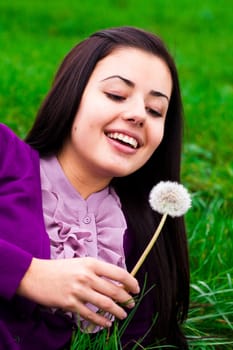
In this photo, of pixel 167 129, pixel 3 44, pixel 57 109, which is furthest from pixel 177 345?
pixel 3 44

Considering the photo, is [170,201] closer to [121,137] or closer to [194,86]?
[121,137]

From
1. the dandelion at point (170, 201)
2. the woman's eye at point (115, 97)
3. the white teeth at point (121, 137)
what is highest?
the woman's eye at point (115, 97)

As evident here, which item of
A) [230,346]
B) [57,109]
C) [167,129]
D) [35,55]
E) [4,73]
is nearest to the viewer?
[57,109]

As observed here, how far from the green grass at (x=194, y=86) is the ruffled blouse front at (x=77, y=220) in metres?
0.50

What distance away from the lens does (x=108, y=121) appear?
1.94m

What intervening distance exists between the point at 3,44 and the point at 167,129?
3963mm

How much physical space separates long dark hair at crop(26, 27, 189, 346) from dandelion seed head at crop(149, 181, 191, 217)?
0.22 metres

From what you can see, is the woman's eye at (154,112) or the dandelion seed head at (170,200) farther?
the woman's eye at (154,112)

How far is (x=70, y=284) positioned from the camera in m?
1.68

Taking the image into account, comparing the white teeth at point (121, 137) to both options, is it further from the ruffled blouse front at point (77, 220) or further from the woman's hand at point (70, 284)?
the woman's hand at point (70, 284)

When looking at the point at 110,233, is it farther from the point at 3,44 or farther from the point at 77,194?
the point at 3,44

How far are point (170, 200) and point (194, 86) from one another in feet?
11.7

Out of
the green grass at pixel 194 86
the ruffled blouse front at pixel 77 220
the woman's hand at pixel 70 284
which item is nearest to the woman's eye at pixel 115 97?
the ruffled blouse front at pixel 77 220

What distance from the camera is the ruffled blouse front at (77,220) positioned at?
6.23 ft
